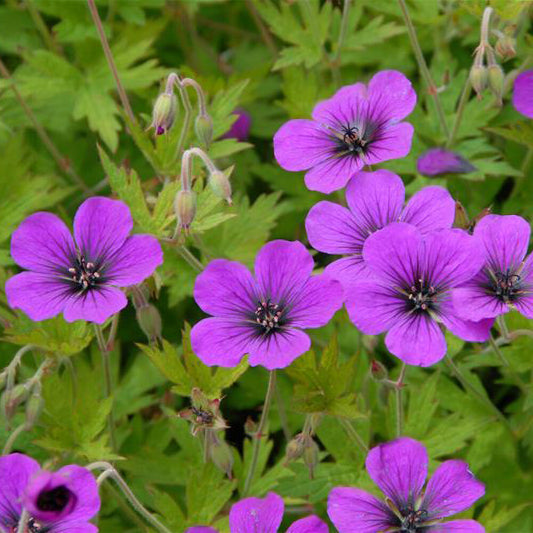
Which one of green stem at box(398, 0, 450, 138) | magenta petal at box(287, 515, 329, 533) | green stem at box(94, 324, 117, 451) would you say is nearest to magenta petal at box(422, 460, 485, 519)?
magenta petal at box(287, 515, 329, 533)

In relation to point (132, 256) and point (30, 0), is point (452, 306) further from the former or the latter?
point (30, 0)

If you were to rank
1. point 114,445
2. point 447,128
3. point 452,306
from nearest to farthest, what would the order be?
point 452,306, point 114,445, point 447,128

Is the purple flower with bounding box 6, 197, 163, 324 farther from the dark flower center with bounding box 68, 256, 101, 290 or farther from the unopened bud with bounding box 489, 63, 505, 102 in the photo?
the unopened bud with bounding box 489, 63, 505, 102

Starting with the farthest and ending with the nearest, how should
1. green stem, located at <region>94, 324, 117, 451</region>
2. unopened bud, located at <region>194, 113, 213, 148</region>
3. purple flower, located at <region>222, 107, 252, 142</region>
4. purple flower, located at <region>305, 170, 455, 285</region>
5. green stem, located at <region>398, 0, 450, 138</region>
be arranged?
purple flower, located at <region>222, 107, 252, 142</region> < green stem, located at <region>398, 0, 450, 138</region> < unopened bud, located at <region>194, 113, 213, 148</region> < green stem, located at <region>94, 324, 117, 451</region> < purple flower, located at <region>305, 170, 455, 285</region>

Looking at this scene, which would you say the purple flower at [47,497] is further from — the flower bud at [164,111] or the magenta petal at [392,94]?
the magenta petal at [392,94]

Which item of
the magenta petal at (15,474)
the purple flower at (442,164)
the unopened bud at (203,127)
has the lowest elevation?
the magenta petal at (15,474)

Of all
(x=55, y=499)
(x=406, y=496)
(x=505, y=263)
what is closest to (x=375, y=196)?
(x=505, y=263)

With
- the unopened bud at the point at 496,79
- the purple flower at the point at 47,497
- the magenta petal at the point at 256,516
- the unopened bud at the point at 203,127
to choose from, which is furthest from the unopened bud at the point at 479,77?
the purple flower at the point at 47,497

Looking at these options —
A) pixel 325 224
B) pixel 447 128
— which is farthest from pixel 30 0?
pixel 325 224
